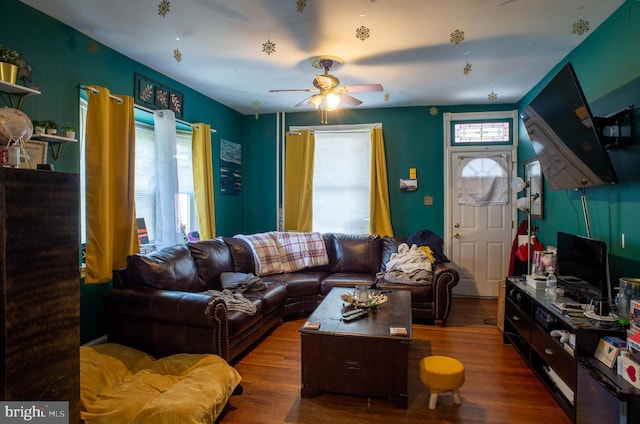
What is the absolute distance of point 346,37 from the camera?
9.50 feet

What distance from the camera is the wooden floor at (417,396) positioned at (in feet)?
7.18

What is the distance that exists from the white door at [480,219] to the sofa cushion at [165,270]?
344 cm

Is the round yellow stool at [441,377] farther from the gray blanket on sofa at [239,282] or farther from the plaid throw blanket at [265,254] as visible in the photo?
the plaid throw blanket at [265,254]

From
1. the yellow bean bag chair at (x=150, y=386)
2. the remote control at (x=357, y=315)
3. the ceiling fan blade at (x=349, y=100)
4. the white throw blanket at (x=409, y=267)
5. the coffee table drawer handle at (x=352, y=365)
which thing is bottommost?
the yellow bean bag chair at (x=150, y=386)

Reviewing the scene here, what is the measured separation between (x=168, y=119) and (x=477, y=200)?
3931 mm

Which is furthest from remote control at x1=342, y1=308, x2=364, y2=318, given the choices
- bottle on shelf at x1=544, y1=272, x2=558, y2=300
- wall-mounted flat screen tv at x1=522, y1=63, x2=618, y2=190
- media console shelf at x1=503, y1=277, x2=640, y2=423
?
wall-mounted flat screen tv at x1=522, y1=63, x2=618, y2=190

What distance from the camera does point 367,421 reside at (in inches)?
84.5

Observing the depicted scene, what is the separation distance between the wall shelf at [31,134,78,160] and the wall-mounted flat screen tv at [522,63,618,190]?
330 cm

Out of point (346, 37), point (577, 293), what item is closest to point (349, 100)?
point (346, 37)

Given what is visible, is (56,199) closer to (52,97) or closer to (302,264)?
(52,97)

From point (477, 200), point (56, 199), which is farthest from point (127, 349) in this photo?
point (477, 200)

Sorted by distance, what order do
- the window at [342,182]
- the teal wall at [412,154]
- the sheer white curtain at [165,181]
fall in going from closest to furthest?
1. the sheer white curtain at [165,181]
2. the teal wall at [412,154]
3. the window at [342,182]

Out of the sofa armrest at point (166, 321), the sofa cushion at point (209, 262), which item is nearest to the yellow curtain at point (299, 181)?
the sofa cushion at point (209, 262)

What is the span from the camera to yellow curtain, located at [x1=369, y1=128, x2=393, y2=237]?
500cm
